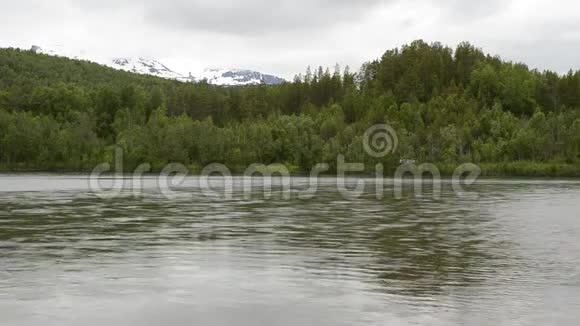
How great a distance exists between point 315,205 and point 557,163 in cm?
9145

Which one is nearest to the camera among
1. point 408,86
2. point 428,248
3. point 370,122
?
point 428,248

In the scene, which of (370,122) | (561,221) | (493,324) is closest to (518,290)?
(493,324)

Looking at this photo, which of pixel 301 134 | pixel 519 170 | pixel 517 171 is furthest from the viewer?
pixel 301 134

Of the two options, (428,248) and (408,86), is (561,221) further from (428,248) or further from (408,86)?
(408,86)

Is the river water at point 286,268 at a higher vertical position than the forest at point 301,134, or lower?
lower

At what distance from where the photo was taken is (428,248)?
24.7 metres

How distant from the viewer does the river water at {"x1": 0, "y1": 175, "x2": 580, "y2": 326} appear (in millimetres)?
14930

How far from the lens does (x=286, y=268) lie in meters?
20.3

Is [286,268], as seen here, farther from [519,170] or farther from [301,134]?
[301,134]

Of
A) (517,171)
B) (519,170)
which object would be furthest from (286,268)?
(519,170)

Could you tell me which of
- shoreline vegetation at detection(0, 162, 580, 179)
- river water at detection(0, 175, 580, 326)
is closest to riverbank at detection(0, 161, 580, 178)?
shoreline vegetation at detection(0, 162, 580, 179)

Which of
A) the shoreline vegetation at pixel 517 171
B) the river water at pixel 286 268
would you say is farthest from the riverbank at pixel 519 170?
the river water at pixel 286 268

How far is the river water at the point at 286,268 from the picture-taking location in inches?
588

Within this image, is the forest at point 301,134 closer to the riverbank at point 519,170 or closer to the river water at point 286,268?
the riverbank at point 519,170
